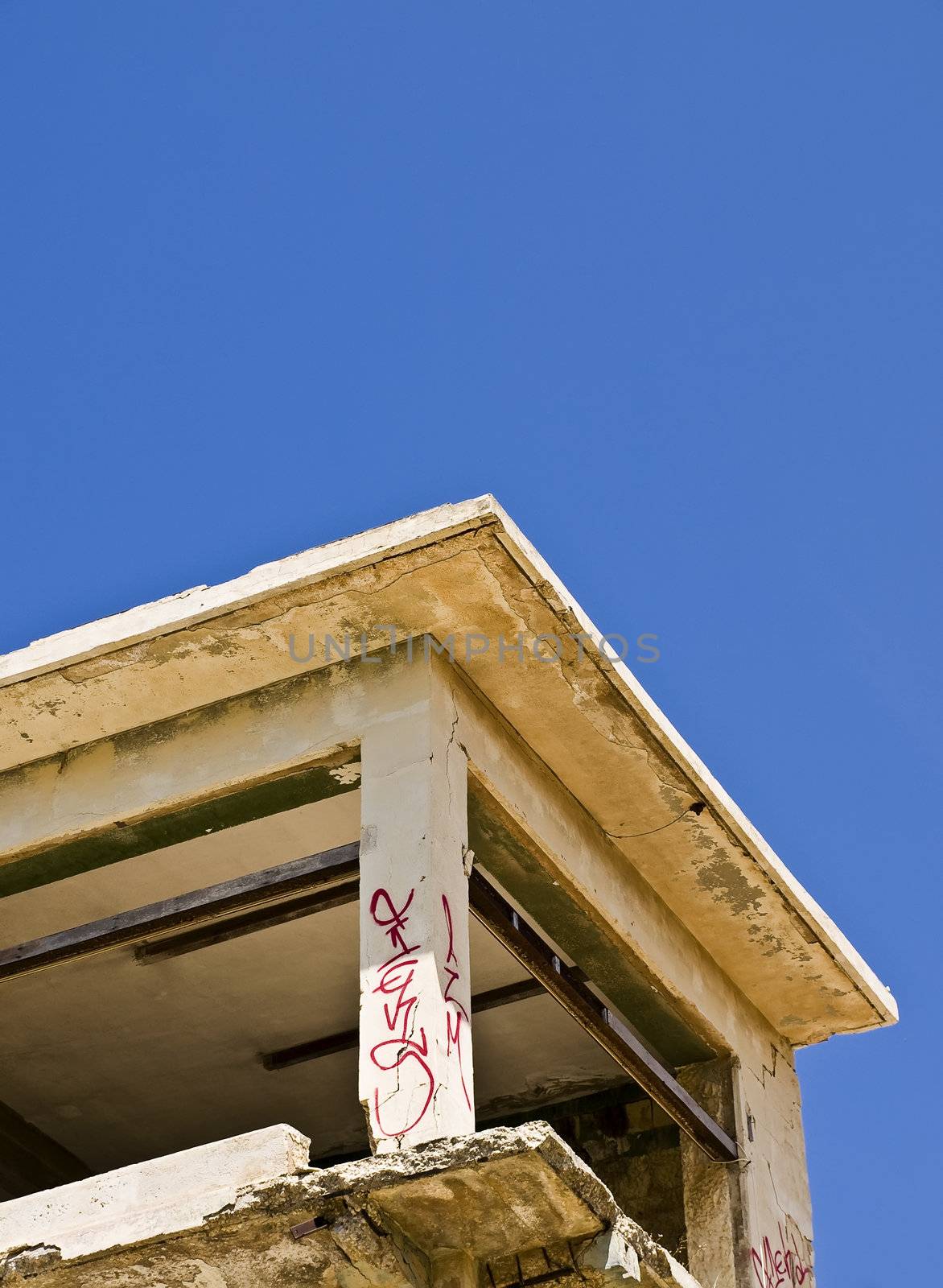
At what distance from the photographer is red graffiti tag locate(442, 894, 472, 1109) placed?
6.89 metres

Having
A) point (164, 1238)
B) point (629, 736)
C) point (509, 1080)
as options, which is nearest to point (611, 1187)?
point (509, 1080)

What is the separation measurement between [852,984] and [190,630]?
436 centimetres

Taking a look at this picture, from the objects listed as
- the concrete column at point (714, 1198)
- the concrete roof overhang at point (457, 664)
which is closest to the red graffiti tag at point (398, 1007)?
the concrete roof overhang at point (457, 664)

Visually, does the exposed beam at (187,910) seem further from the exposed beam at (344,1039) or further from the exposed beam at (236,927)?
the exposed beam at (344,1039)

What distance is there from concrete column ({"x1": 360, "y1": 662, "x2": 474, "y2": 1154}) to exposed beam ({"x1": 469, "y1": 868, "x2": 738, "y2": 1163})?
49 centimetres

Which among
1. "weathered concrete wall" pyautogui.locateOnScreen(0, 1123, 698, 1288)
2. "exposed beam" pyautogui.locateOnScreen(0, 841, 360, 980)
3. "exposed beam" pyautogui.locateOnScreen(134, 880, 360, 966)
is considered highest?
"exposed beam" pyautogui.locateOnScreen(134, 880, 360, 966)

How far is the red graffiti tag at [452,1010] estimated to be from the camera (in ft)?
22.6

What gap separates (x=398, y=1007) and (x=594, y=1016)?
5.48 feet

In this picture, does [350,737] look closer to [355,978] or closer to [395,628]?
[395,628]

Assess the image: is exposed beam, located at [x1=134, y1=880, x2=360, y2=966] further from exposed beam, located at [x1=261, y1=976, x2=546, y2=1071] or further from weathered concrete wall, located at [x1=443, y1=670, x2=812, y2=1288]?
exposed beam, located at [x1=261, y1=976, x2=546, y2=1071]

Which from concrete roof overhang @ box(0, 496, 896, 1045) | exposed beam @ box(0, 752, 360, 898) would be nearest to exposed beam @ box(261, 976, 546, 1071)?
concrete roof overhang @ box(0, 496, 896, 1045)

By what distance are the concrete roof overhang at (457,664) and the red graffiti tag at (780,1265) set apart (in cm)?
171

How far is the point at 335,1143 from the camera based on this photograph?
37.3ft

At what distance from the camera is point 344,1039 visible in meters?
10.6
